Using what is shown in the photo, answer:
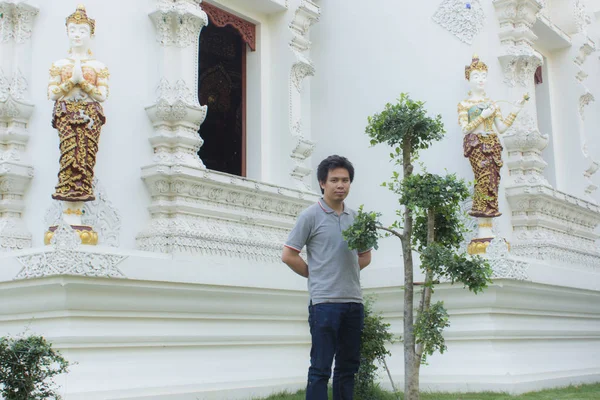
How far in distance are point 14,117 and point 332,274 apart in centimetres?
327

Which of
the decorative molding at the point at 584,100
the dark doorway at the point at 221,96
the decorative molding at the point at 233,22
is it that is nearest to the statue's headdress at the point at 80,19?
the decorative molding at the point at 233,22

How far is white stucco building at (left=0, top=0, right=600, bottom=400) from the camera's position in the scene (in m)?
6.47

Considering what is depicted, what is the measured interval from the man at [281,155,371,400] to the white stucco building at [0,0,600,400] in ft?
6.40

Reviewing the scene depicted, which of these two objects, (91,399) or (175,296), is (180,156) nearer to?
(175,296)

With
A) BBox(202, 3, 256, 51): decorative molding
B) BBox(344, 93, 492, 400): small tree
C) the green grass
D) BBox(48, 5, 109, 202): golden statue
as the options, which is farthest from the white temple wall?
BBox(48, 5, 109, 202): golden statue

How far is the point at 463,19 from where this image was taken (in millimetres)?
9180

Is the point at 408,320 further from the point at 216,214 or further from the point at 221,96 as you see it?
the point at 221,96

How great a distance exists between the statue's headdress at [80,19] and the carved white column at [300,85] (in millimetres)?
2801

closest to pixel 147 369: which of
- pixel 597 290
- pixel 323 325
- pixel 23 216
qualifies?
pixel 23 216

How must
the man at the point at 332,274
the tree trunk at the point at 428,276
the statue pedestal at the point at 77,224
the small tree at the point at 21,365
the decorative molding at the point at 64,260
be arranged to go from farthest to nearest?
the statue pedestal at the point at 77,224 → the decorative molding at the point at 64,260 → the tree trunk at the point at 428,276 → the man at the point at 332,274 → the small tree at the point at 21,365

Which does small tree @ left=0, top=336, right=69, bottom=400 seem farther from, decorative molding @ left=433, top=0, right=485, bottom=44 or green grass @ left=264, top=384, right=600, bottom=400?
decorative molding @ left=433, top=0, right=485, bottom=44

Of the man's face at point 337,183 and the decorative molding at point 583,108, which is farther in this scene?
the decorative molding at point 583,108

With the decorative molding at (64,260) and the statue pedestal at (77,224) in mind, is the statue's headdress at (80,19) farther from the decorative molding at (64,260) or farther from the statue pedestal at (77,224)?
the decorative molding at (64,260)

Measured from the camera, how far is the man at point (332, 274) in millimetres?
4875
